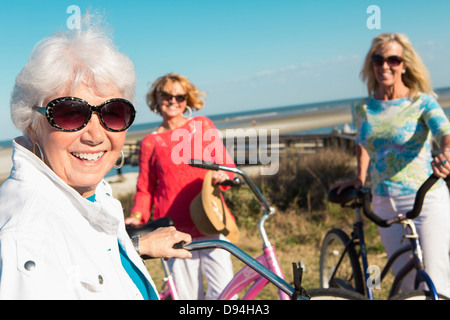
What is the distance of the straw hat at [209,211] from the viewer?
9.71ft

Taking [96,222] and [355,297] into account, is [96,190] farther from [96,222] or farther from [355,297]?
[355,297]

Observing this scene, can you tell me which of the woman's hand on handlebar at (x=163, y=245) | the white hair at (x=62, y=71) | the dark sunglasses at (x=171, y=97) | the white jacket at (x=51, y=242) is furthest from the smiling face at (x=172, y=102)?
the white jacket at (x=51, y=242)

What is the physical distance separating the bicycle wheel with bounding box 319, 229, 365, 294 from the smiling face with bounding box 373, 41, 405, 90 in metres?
1.25

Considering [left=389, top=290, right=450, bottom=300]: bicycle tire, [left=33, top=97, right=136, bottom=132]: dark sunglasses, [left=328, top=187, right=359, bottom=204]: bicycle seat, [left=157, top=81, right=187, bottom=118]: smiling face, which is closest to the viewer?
[left=33, top=97, right=136, bottom=132]: dark sunglasses

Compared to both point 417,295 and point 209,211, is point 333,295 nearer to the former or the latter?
point 417,295

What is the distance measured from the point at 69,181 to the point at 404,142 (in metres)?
2.33

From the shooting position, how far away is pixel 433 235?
2787 mm

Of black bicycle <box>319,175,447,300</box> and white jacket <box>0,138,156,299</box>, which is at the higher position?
white jacket <box>0,138,156,299</box>

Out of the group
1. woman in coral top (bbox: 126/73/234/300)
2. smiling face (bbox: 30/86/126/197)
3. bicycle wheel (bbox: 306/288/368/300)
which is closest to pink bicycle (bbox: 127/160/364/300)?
bicycle wheel (bbox: 306/288/368/300)

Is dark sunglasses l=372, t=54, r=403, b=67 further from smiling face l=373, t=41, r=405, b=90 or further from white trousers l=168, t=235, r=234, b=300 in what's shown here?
white trousers l=168, t=235, r=234, b=300

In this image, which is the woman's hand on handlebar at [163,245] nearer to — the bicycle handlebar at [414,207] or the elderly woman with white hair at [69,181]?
the elderly woman with white hair at [69,181]

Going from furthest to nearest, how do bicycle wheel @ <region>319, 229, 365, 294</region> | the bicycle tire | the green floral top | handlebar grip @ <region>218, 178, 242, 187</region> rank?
bicycle wheel @ <region>319, 229, 365, 294</region> < the green floral top < handlebar grip @ <region>218, 178, 242, 187</region> < the bicycle tire

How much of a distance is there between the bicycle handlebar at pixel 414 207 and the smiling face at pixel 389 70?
31.4 inches

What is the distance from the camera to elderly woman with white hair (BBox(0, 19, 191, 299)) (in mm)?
1000
